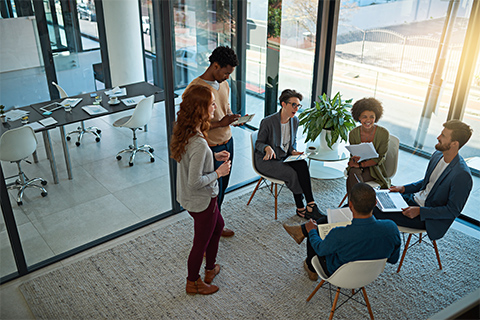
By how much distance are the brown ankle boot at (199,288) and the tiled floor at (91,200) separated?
41.4 inches

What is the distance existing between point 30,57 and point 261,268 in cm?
257

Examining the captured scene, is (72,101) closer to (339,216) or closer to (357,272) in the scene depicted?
(339,216)

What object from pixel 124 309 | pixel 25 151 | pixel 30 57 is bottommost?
pixel 124 309

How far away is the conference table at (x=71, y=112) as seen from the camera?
11.0 ft

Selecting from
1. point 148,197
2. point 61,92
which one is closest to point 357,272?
point 148,197

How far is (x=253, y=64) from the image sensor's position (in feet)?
16.5

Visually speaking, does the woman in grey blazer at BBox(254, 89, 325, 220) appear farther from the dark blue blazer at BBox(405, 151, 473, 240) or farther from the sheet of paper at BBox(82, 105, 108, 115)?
the sheet of paper at BBox(82, 105, 108, 115)

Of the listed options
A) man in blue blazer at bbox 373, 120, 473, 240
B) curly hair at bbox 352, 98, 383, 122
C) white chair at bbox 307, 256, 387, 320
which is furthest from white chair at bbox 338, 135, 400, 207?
white chair at bbox 307, 256, 387, 320

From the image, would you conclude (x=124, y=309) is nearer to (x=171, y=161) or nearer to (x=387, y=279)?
(x=171, y=161)

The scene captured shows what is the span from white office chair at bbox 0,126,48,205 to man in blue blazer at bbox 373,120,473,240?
9.68ft

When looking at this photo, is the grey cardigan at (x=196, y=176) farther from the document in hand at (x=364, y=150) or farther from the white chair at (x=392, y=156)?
the white chair at (x=392, y=156)

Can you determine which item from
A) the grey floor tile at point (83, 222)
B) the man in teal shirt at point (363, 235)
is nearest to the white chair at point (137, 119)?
the grey floor tile at point (83, 222)

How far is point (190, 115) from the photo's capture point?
2.71 meters

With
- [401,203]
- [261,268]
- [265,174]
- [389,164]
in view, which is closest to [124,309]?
[261,268]
